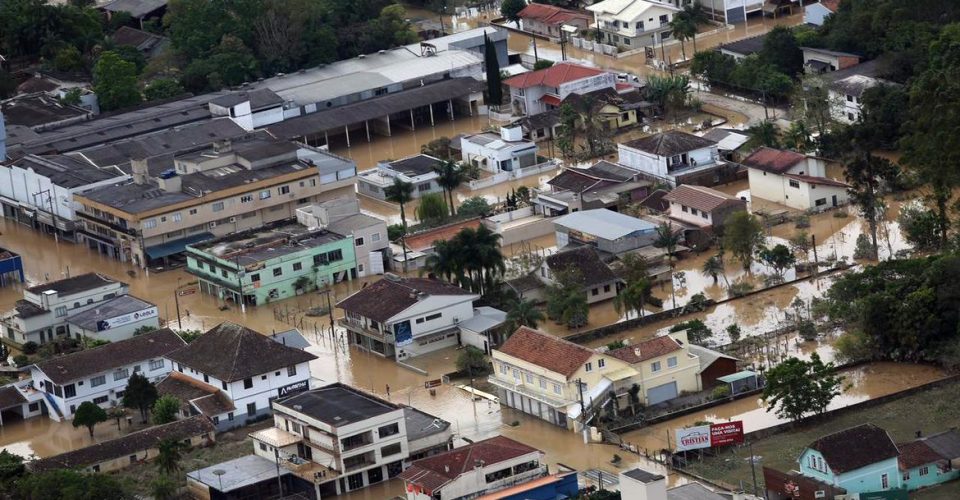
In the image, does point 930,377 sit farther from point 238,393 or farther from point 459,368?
point 238,393

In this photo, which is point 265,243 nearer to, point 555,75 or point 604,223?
point 604,223

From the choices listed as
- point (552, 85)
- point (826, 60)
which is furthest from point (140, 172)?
point (826, 60)

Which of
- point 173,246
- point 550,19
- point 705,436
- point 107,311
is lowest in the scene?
point 173,246

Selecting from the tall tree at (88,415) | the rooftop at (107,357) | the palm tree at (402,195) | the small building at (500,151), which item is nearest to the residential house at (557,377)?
the rooftop at (107,357)

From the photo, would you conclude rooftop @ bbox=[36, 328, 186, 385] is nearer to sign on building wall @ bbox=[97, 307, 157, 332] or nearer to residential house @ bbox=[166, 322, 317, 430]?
residential house @ bbox=[166, 322, 317, 430]

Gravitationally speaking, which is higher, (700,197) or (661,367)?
(700,197)

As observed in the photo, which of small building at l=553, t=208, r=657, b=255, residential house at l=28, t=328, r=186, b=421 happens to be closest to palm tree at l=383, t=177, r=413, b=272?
small building at l=553, t=208, r=657, b=255

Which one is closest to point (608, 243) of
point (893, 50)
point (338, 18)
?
point (893, 50)
